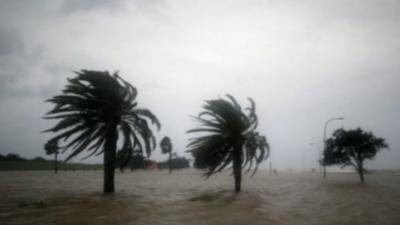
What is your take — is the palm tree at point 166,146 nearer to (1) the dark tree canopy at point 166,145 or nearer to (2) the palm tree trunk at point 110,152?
(1) the dark tree canopy at point 166,145

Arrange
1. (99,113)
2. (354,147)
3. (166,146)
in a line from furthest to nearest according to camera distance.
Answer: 1. (166,146)
2. (354,147)
3. (99,113)

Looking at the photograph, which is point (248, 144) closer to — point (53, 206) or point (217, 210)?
point (217, 210)

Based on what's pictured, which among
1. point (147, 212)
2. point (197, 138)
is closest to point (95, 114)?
point (197, 138)

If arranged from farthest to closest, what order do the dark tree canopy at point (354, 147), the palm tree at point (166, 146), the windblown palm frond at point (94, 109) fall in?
the palm tree at point (166, 146)
the dark tree canopy at point (354, 147)
the windblown palm frond at point (94, 109)

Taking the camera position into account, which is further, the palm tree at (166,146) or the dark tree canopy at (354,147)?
the palm tree at (166,146)

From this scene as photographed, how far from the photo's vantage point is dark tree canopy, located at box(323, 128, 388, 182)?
126 feet

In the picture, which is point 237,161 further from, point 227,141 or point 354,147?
point 354,147

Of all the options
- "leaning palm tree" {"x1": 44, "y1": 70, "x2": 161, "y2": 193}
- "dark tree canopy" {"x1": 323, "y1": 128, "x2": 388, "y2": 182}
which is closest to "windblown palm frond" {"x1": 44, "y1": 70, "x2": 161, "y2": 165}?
"leaning palm tree" {"x1": 44, "y1": 70, "x2": 161, "y2": 193}

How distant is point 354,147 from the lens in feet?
128

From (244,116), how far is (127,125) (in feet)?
23.9

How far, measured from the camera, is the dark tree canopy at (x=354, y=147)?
38.4 metres

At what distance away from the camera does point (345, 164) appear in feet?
134

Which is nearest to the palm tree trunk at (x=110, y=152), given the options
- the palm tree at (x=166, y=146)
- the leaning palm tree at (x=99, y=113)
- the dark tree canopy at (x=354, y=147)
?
the leaning palm tree at (x=99, y=113)

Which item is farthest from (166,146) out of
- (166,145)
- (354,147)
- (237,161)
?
(237,161)
